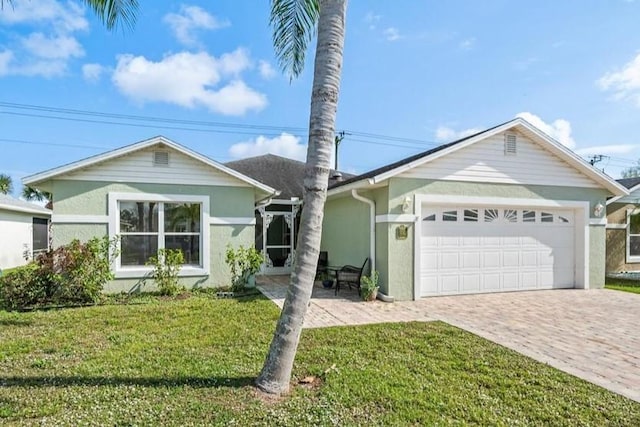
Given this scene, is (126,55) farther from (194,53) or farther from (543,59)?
(543,59)

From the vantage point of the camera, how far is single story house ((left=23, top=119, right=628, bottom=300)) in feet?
31.5

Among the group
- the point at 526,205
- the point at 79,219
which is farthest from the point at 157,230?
the point at 526,205

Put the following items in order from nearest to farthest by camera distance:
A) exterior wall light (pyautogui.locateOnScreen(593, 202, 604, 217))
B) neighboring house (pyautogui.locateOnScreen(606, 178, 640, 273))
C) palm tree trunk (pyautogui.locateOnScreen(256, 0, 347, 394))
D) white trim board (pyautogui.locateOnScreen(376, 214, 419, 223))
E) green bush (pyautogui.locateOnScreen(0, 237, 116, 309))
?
palm tree trunk (pyautogui.locateOnScreen(256, 0, 347, 394)) → green bush (pyautogui.locateOnScreen(0, 237, 116, 309)) → white trim board (pyautogui.locateOnScreen(376, 214, 419, 223)) → exterior wall light (pyautogui.locateOnScreen(593, 202, 604, 217)) → neighboring house (pyautogui.locateOnScreen(606, 178, 640, 273))

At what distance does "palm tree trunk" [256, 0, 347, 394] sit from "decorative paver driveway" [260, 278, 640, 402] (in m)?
2.94

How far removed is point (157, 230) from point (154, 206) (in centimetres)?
68

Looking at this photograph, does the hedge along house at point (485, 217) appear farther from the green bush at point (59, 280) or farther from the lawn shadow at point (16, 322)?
the lawn shadow at point (16, 322)

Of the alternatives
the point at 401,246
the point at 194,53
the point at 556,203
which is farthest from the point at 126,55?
the point at 556,203

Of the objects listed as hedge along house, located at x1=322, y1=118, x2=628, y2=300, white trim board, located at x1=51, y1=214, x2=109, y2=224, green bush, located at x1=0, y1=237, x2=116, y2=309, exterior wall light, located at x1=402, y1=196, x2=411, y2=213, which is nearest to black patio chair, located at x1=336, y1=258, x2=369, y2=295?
hedge along house, located at x1=322, y1=118, x2=628, y2=300

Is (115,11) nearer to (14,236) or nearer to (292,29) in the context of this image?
(292,29)

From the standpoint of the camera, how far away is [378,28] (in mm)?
8438

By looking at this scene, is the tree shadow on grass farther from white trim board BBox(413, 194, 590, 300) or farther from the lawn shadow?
white trim board BBox(413, 194, 590, 300)

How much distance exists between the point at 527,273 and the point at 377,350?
7.52 m

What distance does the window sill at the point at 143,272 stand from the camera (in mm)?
9898

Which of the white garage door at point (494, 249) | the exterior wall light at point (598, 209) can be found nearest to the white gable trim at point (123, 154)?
the white garage door at point (494, 249)
